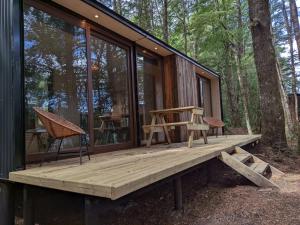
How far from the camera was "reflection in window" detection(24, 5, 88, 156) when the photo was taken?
3.66 metres

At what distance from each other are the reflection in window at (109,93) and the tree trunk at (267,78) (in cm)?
314

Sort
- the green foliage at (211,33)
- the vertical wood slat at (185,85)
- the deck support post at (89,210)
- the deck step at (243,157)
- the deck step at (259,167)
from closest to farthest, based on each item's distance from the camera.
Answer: the deck support post at (89,210) → the deck step at (259,167) → the deck step at (243,157) → the vertical wood slat at (185,85) → the green foliage at (211,33)

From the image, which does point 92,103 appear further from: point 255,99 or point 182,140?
point 255,99

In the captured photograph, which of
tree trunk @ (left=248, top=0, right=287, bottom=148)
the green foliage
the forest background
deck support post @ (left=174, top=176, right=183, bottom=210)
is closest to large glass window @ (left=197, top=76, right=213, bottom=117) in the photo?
the forest background

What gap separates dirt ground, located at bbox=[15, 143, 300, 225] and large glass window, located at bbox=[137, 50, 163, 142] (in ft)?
7.04

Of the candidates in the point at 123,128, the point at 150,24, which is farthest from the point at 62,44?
the point at 150,24

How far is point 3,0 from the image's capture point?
10.0 feet

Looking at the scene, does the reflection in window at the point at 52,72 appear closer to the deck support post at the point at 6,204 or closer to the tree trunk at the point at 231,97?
the deck support post at the point at 6,204

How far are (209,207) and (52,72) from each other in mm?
2881

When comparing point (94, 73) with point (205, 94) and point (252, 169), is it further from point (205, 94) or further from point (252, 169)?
point (205, 94)

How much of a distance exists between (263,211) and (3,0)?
12.2 feet

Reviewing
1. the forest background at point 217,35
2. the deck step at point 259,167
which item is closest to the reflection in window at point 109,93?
the deck step at point 259,167

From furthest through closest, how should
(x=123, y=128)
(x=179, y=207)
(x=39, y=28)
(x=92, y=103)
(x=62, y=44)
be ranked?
(x=123, y=128)
(x=92, y=103)
(x=62, y=44)
(x=39, y=28)
(x=179, y=207)

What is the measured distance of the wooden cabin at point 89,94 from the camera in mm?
2689
